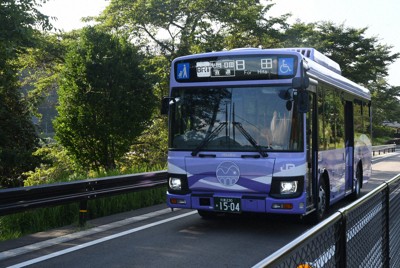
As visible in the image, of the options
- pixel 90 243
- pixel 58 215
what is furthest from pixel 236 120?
pixel 58 215

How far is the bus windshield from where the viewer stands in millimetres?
7668

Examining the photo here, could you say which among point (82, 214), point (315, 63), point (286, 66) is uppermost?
point (315, 63)

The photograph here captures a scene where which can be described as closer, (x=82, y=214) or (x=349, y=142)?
(x=82, y=214)

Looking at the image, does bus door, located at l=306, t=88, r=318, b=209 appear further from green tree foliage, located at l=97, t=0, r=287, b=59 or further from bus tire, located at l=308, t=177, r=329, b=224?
green tree foliage, located at l=97, t=0, r=287, b=59

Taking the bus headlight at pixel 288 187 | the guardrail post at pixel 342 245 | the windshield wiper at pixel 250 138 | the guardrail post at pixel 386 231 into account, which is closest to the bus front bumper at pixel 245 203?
the bus headlight at pixel 288 187

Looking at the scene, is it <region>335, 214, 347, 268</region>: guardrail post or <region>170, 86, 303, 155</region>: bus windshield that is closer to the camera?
<region>335, 214, 347, 268</region>: guardrail post

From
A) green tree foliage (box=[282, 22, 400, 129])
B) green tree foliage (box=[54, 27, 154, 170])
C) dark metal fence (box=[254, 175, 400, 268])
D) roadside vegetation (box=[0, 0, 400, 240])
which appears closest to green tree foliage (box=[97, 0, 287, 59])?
roadside vegetation (box=[0, 0, 400, 240])

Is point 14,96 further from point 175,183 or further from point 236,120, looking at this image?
point 236,120

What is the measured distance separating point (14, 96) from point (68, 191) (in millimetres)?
14464

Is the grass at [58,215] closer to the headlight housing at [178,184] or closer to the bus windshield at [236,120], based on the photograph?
the headlight housing at [178,184]

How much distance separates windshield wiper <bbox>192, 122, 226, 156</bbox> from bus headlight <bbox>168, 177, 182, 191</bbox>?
56 cm

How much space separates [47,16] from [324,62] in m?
7.62

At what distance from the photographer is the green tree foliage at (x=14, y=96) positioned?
12.6 metres

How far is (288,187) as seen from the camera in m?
7.49
